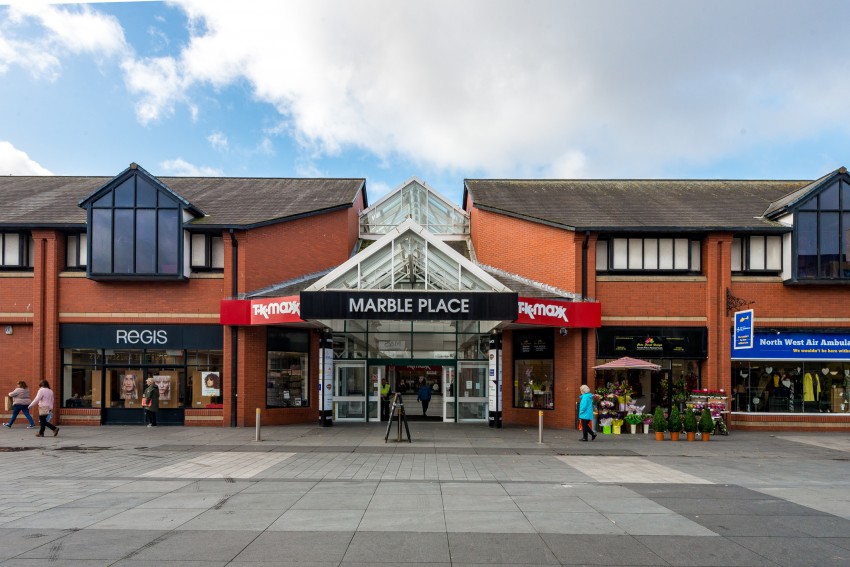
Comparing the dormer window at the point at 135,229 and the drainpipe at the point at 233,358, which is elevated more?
the dormer window at the point at 135,229

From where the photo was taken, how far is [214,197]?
80.5ft

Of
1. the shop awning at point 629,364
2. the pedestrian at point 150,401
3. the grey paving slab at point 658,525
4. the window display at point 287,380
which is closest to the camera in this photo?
the grey paving slab at point 658,525

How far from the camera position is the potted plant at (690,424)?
719 inches

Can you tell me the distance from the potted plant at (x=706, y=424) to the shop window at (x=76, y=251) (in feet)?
67.0

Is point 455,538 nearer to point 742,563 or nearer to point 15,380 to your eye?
point 742,563

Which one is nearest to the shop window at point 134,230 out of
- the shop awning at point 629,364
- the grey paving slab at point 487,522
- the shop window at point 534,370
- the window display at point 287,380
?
the window display at point 287,380

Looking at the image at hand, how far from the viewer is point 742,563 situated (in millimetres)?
7121

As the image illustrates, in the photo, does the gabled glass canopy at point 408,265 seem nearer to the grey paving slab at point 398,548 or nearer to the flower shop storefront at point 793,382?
the flower shop storefront at point 793,382

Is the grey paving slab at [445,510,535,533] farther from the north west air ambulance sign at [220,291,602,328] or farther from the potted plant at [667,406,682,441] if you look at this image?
the potted plant at [667,406,682,441]

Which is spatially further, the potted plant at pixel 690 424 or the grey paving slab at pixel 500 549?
the potted plant at pixel 690 424

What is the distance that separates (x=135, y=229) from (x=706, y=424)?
18.8 m

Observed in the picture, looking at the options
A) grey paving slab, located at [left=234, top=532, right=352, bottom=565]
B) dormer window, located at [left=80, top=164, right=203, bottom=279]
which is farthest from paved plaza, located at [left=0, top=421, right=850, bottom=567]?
dormer window, located at [left=80, top=164, right=203, bottom=279]

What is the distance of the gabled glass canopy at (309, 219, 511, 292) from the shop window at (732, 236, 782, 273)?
8.96 meters

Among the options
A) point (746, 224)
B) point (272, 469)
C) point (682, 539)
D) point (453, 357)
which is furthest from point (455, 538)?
point (746, 224)
